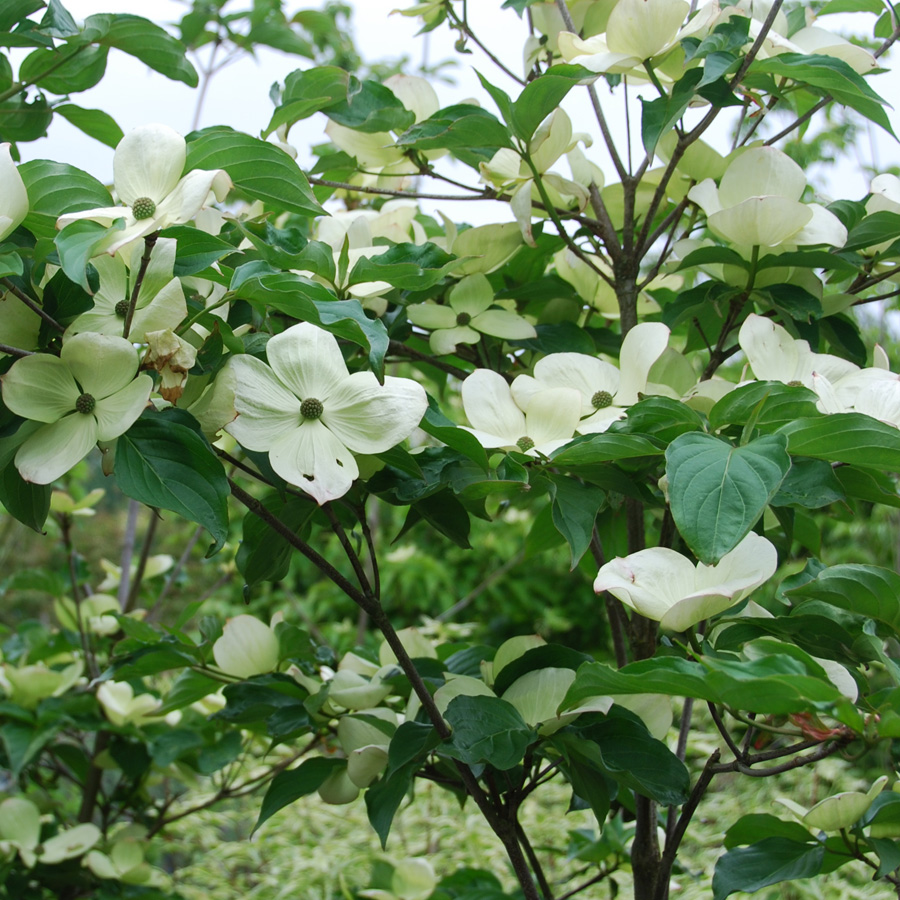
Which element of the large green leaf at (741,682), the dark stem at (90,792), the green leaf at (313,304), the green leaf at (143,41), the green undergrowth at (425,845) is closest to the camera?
the large green leaf at (741,682)

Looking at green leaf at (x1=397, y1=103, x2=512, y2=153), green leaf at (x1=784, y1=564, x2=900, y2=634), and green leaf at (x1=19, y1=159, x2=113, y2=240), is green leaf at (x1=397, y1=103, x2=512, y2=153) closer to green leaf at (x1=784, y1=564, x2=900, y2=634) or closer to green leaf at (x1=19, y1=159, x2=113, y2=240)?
green leaf at (x1=19, y1=159, x2=113, y2=240)

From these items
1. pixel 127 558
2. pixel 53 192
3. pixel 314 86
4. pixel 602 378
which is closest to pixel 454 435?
pixel 602 378

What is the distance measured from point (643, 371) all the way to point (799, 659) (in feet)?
0.94

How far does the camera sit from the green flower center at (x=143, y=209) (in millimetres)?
545


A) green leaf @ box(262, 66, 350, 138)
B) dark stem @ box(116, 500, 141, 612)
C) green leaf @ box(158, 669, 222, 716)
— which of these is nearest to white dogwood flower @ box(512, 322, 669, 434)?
green leaf @ box(262, 66, 350, 138)

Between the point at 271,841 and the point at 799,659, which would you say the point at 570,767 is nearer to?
the point at 799,659

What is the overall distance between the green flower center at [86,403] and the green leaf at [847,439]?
0.40m

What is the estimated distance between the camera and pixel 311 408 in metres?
0.56

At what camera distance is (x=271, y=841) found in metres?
1.96

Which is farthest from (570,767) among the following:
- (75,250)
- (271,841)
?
(271,841)

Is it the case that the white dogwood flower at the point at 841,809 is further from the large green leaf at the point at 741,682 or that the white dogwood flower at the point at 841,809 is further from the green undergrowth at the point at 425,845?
the green undergrowth at the point at 425,845

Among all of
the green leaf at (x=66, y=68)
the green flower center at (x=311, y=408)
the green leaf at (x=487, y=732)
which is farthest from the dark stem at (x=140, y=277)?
the green leaf at (x=66, y=68)

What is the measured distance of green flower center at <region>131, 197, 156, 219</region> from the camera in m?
0.55

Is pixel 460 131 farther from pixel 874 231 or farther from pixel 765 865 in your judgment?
pixel 765 865
